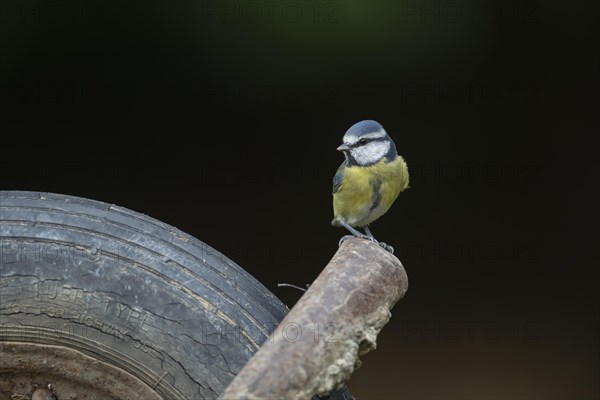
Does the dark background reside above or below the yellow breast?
above

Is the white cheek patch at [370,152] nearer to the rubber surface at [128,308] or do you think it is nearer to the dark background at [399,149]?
the dark background at [399,149]

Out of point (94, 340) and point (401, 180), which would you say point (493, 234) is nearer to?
point (401, 180)

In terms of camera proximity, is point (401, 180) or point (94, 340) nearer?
point (94, 340)

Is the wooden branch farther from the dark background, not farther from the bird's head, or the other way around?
the dark background

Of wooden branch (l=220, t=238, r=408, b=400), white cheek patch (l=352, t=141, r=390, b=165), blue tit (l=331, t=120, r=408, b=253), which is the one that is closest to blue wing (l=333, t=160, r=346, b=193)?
blue tit (l=331, t=120, r=408, b=253)

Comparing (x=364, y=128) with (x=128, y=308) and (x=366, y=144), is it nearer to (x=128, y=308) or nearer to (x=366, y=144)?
(x=366, y=144)

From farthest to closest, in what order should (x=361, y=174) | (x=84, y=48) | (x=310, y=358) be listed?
(x=84, y=48), (x=361, y=174), (x=310, y=358)

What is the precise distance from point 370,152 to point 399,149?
3.40 feet

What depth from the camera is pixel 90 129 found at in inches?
Result: 160

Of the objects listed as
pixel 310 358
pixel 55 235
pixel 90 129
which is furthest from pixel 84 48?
pixel 310 358

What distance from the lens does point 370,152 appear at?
3.41 metres

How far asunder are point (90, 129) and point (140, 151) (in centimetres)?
31

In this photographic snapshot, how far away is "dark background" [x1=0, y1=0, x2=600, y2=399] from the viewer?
151 inches

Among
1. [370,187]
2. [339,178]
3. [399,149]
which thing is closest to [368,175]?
[370,187]
